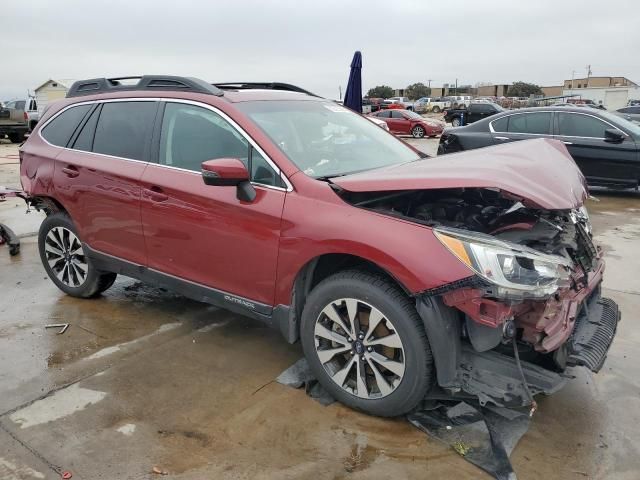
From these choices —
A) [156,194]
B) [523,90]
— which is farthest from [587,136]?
[523,90]

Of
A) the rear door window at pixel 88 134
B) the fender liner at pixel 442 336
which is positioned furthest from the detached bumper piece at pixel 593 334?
the rear door window at pixel 88 134

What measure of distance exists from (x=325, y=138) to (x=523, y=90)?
88.4 meters

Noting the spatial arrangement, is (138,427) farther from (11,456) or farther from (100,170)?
(100,170)

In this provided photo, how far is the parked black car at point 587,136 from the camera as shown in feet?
28.7

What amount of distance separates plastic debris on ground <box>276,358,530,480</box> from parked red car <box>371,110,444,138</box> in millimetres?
23190

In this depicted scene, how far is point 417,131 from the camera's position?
25469 mm

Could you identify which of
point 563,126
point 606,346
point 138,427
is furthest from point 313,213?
point 563,126

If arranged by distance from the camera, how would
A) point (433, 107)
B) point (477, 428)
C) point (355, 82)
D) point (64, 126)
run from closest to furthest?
point (477, 428)
point (64, 126)
point (355, 82)
point (433, 107)

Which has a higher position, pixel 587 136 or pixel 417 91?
pixel 417 91

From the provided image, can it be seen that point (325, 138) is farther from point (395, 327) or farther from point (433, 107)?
point (433, 107)

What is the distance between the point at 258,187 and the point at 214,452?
1461 millimetres

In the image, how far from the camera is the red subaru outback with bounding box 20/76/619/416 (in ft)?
8.49

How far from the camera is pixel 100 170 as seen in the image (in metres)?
4.05

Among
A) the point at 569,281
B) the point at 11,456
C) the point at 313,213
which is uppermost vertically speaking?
the point at 313,213
